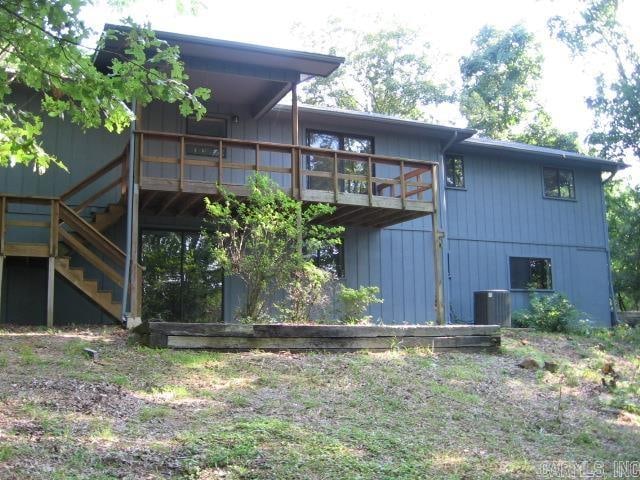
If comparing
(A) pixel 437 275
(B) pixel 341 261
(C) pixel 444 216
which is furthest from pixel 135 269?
(C) pixel 444 216

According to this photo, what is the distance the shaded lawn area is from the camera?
15.5 feet

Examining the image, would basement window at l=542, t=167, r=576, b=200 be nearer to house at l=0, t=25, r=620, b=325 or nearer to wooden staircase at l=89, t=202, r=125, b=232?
house at l=0, t=25, r=620, b=325

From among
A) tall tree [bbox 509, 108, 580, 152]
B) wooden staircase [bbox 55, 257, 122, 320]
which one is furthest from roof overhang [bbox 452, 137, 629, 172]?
wooden staircase [bbox 55, 257, 122, 320]

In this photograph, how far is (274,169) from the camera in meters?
12.3

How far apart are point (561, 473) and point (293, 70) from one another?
918 cm

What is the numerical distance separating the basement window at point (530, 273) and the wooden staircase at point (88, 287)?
1149 cm

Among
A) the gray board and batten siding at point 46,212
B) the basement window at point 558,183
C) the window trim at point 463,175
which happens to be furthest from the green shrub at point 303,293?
the basement window at point 558,183

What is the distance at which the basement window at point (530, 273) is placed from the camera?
59.6ft

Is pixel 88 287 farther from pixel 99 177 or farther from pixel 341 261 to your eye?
pixel 341 261

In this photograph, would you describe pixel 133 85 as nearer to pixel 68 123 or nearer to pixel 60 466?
pixel 60 466

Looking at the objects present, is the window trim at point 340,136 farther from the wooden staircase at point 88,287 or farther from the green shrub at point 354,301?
the wooden staircase at point 88,287

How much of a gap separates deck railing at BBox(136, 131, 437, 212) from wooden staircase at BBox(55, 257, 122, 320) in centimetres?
199

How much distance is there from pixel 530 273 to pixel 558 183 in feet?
10.3

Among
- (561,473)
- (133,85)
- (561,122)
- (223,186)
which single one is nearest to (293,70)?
(223,186)
